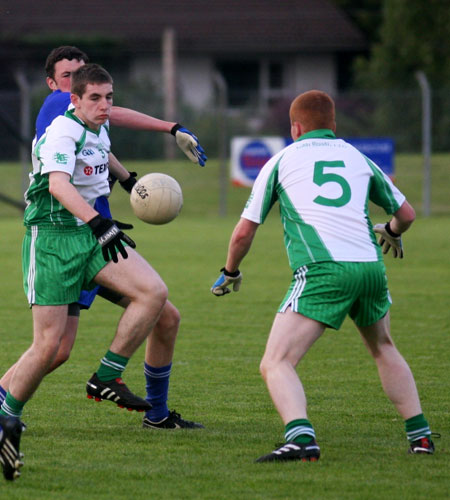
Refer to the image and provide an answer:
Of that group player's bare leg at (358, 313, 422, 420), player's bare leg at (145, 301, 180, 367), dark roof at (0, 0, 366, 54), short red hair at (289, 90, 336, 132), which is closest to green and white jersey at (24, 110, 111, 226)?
player's bare leg at (145, 301, 180, 367)

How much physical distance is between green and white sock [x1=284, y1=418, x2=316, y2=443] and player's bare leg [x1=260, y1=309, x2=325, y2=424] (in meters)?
0.03

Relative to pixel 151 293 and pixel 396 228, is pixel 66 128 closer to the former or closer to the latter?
pixel 151 293

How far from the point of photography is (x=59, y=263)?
18.1 ft

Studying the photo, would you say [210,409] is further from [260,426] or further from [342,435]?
[342,435]

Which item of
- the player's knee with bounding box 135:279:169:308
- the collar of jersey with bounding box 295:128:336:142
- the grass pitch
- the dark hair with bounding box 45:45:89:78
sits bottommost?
the grass pitch

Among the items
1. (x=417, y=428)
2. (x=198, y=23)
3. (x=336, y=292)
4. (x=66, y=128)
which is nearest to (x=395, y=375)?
(x=417, y=428)

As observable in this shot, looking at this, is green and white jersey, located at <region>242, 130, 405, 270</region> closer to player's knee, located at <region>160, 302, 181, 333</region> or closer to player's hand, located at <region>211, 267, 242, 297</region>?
player's hand, located at <region>211, 267, 242, 297</region>

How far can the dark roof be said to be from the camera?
38.7m

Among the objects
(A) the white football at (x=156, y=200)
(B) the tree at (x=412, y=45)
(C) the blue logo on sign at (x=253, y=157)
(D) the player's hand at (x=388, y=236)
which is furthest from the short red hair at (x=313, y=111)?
(B) the tree at (x=412, y=45)

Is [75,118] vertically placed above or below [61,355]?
above

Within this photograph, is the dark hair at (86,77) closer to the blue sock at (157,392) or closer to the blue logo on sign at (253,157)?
the blue sock at (157,392)

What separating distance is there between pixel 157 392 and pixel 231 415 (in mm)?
496

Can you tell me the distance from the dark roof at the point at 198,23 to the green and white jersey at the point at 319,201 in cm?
3354

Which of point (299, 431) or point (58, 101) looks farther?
point (58, 101)
